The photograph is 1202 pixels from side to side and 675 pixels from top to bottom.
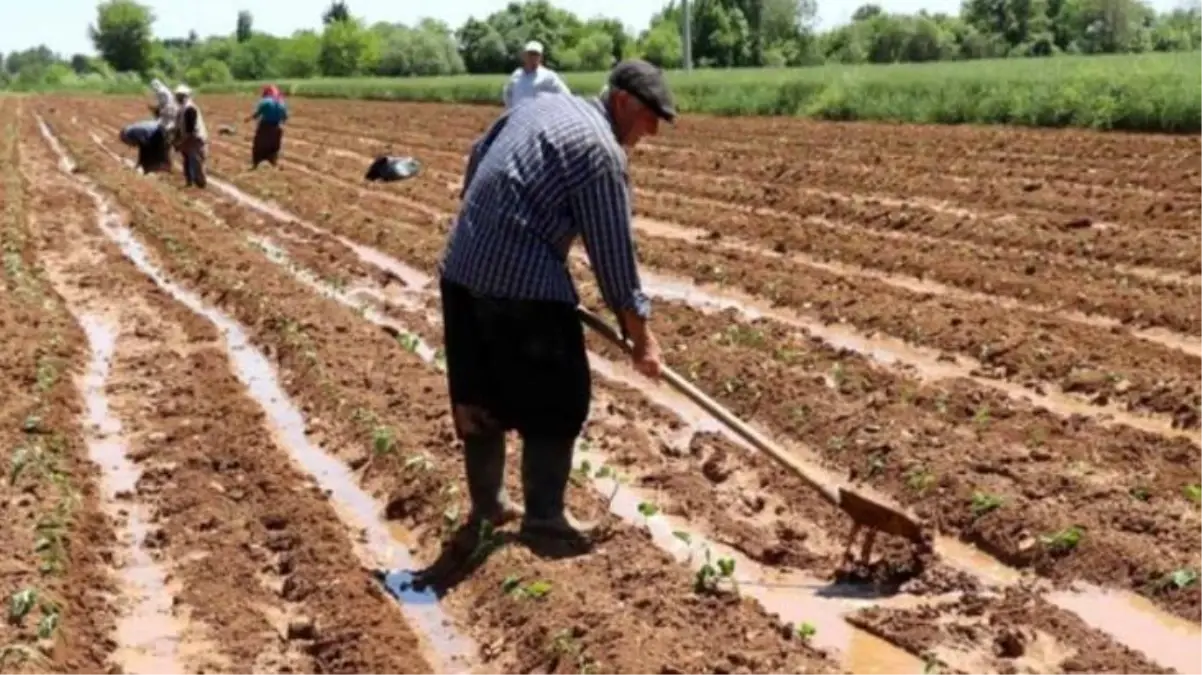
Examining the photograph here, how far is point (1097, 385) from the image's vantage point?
779 centimetres

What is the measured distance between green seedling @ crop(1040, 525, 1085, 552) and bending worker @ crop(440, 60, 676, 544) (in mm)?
1513

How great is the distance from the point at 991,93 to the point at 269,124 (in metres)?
10.4

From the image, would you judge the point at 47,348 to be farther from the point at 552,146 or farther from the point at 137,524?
the point at 552,146

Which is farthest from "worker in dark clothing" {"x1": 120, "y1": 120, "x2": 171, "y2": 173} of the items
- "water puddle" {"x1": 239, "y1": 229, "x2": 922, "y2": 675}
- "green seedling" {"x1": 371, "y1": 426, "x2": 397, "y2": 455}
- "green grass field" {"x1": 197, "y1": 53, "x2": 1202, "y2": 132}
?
"water puddle" {"x1": 239, "y1": 229, "x2": 922, "y2": 675}

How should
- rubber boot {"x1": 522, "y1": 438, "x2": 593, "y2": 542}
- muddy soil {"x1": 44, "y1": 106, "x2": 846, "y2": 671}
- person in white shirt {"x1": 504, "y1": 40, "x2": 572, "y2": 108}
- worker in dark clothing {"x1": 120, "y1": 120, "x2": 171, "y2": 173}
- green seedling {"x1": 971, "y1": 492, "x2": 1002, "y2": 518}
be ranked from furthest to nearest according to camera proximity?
worker in dark clothing {"x1": 120, "y1": 120, "x2": 171, "y2": 173} < person in white shirt {"x1": 504, "y1": 40, "x2": 572, "y2": 108} < green seedling {"x1": 971, "y1": 492, "x2": 1002, "y2": 518} < rubber boot {"x1": 522, "y1": 438, "x2": 593, "y2": 542} < muddy soil {"x1": 44, "y1": 106, "x2": 846, "y2": 671}

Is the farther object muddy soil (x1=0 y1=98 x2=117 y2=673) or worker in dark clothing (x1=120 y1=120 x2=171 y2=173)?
worker in dark clothing (x1=120 y1=120 x2=171 y2=173)

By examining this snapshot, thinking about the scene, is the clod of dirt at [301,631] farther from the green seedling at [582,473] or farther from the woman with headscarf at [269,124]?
the woman with headscarf at [269,124]

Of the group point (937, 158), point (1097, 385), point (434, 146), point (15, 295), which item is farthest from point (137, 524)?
point (434, 146)

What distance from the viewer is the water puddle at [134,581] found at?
16.3 ft

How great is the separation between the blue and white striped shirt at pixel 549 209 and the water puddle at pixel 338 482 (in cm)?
108

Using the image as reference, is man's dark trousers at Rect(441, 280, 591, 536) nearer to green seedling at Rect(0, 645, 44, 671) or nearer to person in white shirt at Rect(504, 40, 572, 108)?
green seedling at Rect(0, 645, 44, 671)

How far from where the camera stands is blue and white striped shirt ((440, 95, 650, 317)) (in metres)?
5.06

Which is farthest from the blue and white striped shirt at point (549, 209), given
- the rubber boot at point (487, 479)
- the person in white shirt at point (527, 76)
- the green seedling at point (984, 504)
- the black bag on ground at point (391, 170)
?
the black bag on ground at point (391, 170)

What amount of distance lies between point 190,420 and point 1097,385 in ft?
14.3
